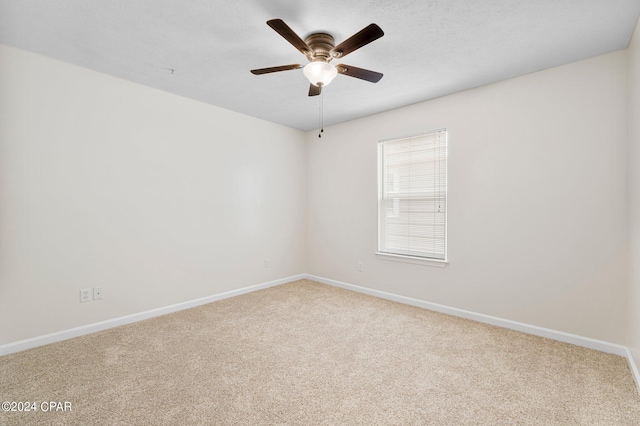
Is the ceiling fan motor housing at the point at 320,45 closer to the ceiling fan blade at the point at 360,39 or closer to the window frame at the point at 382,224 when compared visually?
the ceiling fan blade at the point at 360,39

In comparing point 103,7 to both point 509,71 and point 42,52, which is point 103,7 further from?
point 509,71

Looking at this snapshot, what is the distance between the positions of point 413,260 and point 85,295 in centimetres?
354

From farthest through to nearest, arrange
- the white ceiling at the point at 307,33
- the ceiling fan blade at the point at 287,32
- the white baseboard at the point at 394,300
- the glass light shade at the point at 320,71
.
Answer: the white baseboard at the point at 394,300 → the glass light shade at the point at 320,71 → the white ceiling at the point at 307,33 → the ceiling fan blade at the point at 287,32

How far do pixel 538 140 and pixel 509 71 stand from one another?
710 mm

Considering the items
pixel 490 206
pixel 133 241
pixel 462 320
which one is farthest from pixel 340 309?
pixel 133 241

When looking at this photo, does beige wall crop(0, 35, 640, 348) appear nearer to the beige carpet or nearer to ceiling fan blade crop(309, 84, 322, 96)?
the beige carpet

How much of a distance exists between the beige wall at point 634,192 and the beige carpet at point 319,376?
1.15 ft

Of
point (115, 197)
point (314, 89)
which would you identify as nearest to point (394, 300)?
point (314, 89)

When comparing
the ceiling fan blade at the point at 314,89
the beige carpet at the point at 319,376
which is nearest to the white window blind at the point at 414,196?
the beige carpet at the point at 319,376

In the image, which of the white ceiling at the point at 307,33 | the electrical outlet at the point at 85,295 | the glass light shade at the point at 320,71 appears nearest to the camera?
the white ceiling at the point at 307,33

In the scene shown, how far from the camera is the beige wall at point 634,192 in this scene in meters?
2.06

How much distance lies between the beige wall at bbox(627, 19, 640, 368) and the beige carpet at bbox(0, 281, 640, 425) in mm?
352

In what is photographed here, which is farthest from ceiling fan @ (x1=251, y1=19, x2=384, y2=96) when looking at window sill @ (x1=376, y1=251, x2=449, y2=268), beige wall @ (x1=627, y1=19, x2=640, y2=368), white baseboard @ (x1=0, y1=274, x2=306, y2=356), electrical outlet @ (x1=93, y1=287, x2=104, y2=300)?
white baseboard @ (x1=0, y1=274, x2=306, y2=356)

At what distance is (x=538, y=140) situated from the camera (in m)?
2.73
